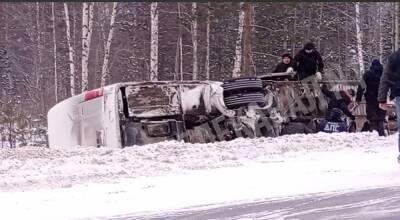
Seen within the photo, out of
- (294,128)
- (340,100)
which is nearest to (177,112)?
(294,128)

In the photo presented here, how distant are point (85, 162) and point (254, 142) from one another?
2864mm

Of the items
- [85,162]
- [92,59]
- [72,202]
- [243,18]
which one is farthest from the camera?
[92,59]

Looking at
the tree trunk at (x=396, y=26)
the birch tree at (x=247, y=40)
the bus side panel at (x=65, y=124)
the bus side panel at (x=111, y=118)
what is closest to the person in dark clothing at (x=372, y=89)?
the bus side panel at (x=111, y=118)

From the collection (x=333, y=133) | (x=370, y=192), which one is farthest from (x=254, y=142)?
(x=370, y=192)

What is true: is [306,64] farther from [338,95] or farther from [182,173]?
[182,173]

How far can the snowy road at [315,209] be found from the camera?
5.77 m

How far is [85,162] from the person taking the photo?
9055mm

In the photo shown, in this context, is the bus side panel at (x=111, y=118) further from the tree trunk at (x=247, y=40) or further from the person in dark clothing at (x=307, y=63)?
the tree trunk at (x=247, y=40)

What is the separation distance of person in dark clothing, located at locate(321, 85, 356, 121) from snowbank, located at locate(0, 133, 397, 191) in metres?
1.35

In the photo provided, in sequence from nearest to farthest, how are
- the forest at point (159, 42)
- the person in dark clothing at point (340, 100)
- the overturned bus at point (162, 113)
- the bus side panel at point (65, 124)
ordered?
the overturned bus at point (162, 113) < the bus side panel at point (65, 124) < the person in dark clothing at point (340, 100) < the forest at point (159, 42)

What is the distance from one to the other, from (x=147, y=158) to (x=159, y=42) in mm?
22615

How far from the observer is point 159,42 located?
3138 centimetres

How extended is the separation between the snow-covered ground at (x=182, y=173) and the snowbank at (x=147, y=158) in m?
0.01

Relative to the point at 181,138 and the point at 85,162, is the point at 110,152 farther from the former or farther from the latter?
the point at 181,138
